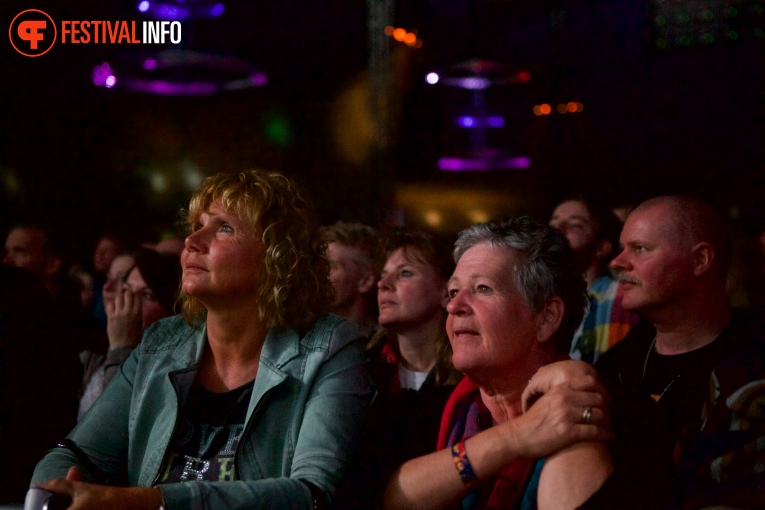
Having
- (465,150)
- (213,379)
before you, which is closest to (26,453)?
(213,379)

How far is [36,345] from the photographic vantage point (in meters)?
2.20

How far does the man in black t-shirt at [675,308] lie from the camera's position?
207 cm

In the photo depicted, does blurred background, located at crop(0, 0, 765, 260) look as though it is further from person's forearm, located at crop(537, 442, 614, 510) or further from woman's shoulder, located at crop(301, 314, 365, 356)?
person's forearm, located at crop(537, 442, 614, 510)

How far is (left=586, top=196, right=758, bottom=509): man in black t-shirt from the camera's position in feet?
6.79

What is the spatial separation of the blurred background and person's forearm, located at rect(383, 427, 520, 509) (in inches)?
113

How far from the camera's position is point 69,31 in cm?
266

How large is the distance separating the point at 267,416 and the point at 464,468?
50cm

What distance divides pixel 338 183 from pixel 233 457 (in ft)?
12.3

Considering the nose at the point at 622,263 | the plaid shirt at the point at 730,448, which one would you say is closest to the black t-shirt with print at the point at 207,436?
the plaid shirt at the point at 730,448

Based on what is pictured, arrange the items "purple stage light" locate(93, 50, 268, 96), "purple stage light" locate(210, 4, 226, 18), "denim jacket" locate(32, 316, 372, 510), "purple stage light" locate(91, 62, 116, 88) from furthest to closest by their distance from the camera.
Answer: "purple stage light" locate(91, 62, 116, 88) < "purple stage light" locate(93, 50, 268, 96) < "purple stage light" locate(210, 4, 226, 18) < "denim jacket" locate(32, 316, 372, 510)

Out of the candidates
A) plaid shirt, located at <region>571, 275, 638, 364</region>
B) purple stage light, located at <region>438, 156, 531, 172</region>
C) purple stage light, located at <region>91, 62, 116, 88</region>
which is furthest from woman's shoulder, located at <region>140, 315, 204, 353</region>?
purple stage light, located at <region>438, 156, 531, 172</region>

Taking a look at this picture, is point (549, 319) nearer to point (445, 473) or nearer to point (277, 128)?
point (445, 473)

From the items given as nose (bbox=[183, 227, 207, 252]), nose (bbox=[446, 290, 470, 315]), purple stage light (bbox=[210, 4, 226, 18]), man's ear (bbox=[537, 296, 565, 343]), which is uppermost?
purple stage light (bbox=[210, 4, 226, 18])

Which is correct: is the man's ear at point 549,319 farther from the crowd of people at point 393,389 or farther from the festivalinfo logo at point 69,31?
the festivalinfo logo at point 69,31
